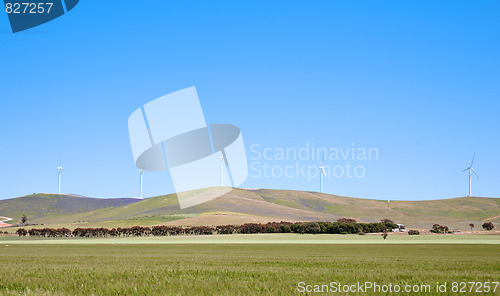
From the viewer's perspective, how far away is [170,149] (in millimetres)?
82688

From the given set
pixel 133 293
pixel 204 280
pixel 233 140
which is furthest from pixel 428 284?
pixel 233 140

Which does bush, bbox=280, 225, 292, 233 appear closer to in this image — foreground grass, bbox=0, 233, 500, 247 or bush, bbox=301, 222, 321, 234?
bush, bbox=301, 222, 321, 234

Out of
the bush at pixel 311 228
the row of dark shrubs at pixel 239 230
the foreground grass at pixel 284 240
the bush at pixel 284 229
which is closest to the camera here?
the foreground grass at pixel 284 240

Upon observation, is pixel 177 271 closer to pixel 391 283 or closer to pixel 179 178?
pixel 391 283

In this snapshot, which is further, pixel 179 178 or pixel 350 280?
pixel 179 178

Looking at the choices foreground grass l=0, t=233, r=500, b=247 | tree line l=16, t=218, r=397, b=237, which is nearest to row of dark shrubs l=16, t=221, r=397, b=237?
tree line l=16, t=218, r=397, b=237

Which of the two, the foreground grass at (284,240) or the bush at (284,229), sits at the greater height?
the bush at (284,229)

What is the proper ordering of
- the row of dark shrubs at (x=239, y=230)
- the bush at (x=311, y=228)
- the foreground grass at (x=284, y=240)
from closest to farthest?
1. the foreground grass at (x=284, y=240)
2. the bush at (x=311, y=228)
3. the row of dark shrubs at (x=239, y=230)

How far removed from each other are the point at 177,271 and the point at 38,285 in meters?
6.34

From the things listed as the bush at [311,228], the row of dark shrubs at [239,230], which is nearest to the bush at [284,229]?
the row of dark shrubs at [239,230]

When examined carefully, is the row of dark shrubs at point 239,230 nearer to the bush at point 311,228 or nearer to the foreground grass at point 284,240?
the bush at point 311,228

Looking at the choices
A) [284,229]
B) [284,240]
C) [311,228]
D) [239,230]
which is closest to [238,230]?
[239,230]

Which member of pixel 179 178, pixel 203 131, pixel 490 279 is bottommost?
pixel 490 279

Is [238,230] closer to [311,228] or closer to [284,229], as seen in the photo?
[284,229]
